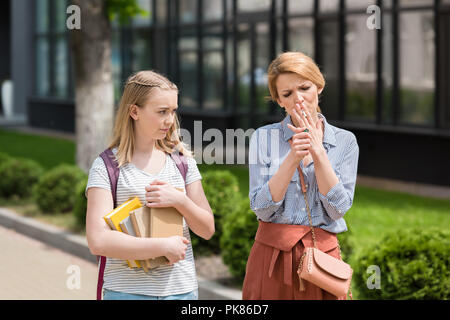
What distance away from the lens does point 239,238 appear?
7066 mm

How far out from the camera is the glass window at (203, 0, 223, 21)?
20078 mm

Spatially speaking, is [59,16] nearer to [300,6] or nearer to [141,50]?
[141,50]

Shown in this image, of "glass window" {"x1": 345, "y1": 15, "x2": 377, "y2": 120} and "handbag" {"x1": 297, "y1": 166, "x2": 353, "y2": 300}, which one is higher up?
"glass window" {"x1": 345, "y1": 15, "x2": 377, "y2": 120}

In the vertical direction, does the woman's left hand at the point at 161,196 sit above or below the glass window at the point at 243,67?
below

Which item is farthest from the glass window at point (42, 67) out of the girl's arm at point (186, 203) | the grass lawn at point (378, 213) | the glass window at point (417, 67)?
the girl's arm at point (186, 203)

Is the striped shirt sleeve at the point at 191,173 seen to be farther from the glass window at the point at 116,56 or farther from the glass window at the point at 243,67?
the glass window at the point at 116,56

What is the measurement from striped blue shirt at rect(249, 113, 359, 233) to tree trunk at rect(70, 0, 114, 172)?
8.42 m

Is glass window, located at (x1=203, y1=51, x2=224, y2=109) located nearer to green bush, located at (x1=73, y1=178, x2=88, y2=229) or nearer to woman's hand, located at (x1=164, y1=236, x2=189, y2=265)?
green bush, located at (x1=73, y1=178, x2=88, y2=229)

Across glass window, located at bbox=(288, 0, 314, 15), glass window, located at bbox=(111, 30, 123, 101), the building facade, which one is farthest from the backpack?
glass window, located at bbox=(111, 30, 123, 101)

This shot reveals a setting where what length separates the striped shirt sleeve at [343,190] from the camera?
3.53 metres

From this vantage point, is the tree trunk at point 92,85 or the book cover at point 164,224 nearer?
the book cover at point 164,224

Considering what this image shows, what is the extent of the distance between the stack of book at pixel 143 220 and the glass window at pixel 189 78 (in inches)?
709

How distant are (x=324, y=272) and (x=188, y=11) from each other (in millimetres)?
18339
